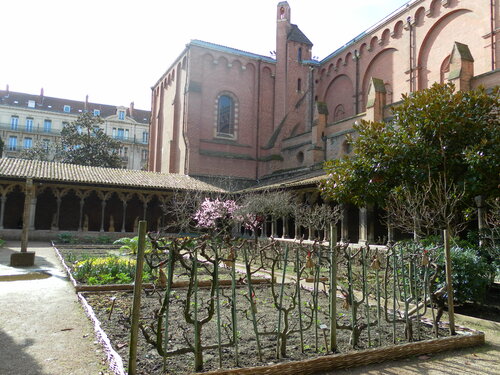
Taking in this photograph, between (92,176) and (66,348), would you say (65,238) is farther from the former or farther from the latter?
(66,348)

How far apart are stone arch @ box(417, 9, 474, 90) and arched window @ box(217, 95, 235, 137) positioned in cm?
1358

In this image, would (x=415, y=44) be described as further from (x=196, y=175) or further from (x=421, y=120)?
(x=196, y=175)

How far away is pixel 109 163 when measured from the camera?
3578cm

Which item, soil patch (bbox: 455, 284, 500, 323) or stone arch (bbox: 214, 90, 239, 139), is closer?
soil patch (bbox: 455, 284, 500, 323)

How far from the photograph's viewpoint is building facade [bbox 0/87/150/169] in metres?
47.2

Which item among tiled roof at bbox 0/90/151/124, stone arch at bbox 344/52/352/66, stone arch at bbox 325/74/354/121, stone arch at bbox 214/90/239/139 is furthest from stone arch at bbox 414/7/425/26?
tiled roof at bbox 0/90/151/124

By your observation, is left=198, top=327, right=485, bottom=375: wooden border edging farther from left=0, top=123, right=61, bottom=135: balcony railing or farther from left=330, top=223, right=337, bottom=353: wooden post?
left=0, top=123, right=61, bottom=135: balcony railing

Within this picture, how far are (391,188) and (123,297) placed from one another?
7.70m

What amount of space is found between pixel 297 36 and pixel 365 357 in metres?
29.6

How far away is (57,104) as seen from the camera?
52125mm

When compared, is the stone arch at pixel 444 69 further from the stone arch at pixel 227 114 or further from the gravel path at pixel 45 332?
the gravel path at pixel 45 332

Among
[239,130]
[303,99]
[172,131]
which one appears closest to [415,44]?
[303,99]

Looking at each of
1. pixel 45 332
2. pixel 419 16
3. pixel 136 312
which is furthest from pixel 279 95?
pixel 136 312

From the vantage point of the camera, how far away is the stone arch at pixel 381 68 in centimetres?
2383
